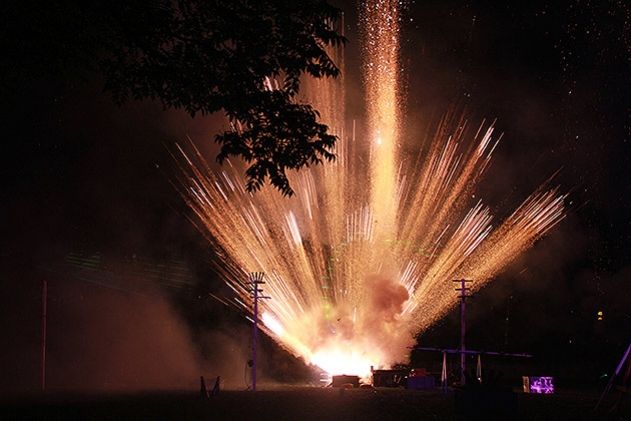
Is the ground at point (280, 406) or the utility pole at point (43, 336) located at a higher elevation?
the utility pole at point (43, 336)

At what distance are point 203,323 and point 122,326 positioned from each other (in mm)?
4159

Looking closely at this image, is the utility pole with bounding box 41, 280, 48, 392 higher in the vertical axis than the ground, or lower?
higher

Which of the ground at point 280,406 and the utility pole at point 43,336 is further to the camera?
the utility pole at point 43,336

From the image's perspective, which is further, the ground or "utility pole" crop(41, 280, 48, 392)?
"utility pole" crop(41, 280, 48, 392)

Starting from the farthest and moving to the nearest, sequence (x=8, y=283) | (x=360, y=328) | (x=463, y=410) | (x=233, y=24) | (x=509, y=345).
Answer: (x=509, y=345) → (x=360, y=328) → (x=8, y=283) → (x=463, y=410) → (x=233, y=24)

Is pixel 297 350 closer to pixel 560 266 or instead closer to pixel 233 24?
pixel 560 266

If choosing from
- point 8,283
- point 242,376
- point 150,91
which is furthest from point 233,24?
point 242,376

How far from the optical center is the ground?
16.8 m

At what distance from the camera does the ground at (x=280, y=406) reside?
16.8m

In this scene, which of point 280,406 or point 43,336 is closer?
point 280,406

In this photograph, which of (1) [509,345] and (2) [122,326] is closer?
(2) [122,326]

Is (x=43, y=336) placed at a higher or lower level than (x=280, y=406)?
higher

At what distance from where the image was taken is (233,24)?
35.0 ft

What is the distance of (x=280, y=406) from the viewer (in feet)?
64.1
